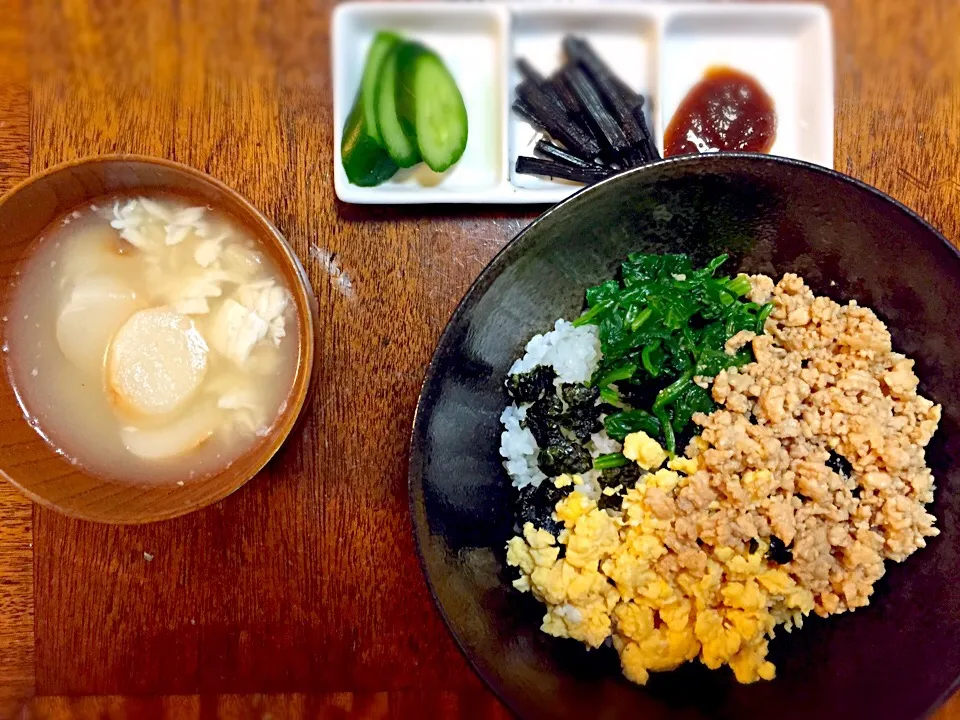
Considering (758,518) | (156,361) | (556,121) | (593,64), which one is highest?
(593,64)

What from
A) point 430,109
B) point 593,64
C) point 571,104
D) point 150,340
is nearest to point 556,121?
point 571,104

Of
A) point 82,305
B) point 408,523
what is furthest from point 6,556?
point 408,523

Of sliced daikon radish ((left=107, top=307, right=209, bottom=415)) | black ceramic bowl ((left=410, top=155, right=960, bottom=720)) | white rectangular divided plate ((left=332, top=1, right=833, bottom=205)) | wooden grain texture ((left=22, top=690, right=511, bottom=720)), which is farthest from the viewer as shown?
wooden grain texture ((left=22, top=690, right=511, bottom=720))

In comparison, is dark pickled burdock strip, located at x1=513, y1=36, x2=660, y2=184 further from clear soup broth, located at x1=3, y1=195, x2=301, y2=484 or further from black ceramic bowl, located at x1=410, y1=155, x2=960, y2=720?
clear soup broth, located at x1=3, y1=195, x2=301, y2=484

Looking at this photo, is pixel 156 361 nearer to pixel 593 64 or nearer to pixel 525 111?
pixel 525 111

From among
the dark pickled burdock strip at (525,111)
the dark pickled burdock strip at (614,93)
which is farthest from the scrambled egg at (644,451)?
the dark pickled burdock strip at (525,111)

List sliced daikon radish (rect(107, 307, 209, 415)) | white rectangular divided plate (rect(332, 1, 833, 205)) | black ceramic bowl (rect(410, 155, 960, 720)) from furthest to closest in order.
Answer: white rectangular divided plate (rect(332, 1, 833, 205)) → sliced daikon radish (rect(107, 307, 209, 415)) → black ceramic bowl (rect(410, 155, 960, 720))

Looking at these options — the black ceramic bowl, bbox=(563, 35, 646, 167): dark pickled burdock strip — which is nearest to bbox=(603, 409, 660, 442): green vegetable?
the black ceramic bowl

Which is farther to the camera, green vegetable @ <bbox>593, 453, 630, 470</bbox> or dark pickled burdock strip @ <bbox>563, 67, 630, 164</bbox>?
dark pickled burdock strip @ <bbox>563, 67, 630, 164</bbox>
